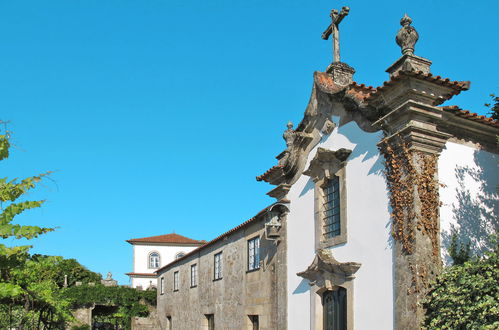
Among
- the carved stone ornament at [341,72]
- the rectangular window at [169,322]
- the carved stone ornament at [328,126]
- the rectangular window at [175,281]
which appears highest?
the carved stone ornament at [341,72]

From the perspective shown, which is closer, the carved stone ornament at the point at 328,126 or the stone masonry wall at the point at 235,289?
the carved stone ornament at the point at 328,126

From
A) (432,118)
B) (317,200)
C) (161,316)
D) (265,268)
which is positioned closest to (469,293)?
(432,118)

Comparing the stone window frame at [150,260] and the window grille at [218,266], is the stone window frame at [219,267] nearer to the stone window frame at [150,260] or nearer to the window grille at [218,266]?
the window grille at [218,266]

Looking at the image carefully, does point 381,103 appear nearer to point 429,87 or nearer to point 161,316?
point 429,87

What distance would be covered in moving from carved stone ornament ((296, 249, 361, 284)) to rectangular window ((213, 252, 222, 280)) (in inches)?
305

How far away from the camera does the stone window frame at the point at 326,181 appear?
11141 mm

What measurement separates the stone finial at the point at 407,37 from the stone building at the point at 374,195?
0.08 ft

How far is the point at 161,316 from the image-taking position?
29.4 metres

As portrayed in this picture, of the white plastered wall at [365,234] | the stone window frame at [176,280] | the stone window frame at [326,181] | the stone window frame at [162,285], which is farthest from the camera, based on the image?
the stone window frame at [162,285]

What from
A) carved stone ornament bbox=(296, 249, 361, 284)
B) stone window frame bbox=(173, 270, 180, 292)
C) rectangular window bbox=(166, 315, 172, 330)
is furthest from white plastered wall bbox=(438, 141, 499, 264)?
rectangular window bbox=(166, 315, 172, 330)

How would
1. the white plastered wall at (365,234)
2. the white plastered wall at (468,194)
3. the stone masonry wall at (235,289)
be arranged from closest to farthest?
the white plastered wall at (468,194), the white plastered wall at (365,234), the stone masonry wall at (235,289)

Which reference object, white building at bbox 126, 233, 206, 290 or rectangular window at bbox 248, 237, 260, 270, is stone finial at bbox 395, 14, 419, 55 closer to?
rectangular window at bbox 248, 237, 260, 270

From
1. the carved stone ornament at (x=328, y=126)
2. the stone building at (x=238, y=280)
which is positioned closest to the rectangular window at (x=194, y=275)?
the stone building at (x=238, y=280)

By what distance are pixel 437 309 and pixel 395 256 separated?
121 centimetres
